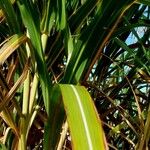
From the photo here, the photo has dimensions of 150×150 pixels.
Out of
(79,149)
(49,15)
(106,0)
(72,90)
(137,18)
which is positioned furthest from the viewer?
(137,18)

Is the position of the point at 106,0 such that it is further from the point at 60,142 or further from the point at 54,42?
the point at 60,142

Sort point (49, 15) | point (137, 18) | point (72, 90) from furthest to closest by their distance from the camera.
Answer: point (137, 18), point (49, 15), point (72, 90)

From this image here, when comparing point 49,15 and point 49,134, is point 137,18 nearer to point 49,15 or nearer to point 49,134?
point 49,15

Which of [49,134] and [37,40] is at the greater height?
[37,40]

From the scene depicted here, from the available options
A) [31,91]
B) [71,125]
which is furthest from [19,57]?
[71,125]

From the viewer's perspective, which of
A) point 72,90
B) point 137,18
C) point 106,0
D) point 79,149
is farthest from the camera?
point 137,18

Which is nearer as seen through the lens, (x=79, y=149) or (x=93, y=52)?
(x=79, y=149)

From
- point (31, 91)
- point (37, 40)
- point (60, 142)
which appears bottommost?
point (60, 142)

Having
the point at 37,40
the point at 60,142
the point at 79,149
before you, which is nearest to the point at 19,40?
the point at 37,40

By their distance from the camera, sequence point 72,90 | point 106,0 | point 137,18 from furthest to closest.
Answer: point 137,18
point 106,0
point 72,90
